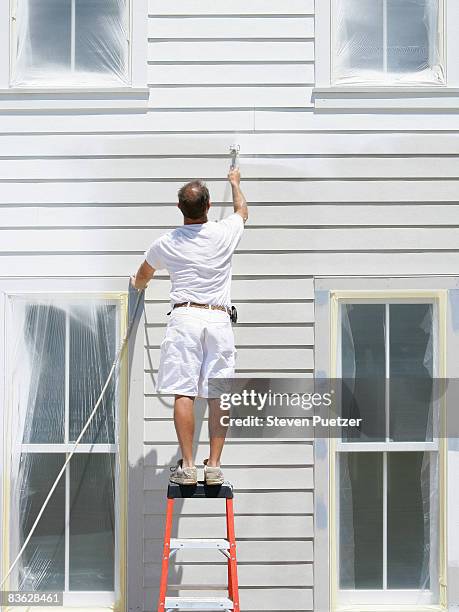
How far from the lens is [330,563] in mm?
6406

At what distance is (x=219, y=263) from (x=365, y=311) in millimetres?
1142

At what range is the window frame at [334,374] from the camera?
6395mm

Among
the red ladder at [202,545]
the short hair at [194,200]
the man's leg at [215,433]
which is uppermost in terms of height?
the short hair at [194,200]

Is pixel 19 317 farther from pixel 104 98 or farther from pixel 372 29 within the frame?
pixel 372 29

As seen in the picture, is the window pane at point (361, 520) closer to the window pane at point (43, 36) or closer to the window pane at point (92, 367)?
the window pane at point (92, 367)

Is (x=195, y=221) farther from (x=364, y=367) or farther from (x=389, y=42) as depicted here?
(x=389, y=42)

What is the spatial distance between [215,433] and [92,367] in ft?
3.47

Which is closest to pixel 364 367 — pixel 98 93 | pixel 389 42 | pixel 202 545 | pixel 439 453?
pixel 439 453

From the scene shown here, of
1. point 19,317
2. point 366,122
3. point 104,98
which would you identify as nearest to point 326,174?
point 366,122

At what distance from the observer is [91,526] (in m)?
6.48

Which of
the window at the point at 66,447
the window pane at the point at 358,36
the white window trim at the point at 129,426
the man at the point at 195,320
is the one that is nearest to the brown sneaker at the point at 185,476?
the man at the point at 195,320

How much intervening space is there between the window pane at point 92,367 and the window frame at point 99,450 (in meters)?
0.05

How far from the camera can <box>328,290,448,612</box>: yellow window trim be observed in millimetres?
6398

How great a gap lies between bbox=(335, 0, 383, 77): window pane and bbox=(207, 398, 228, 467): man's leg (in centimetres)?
222
